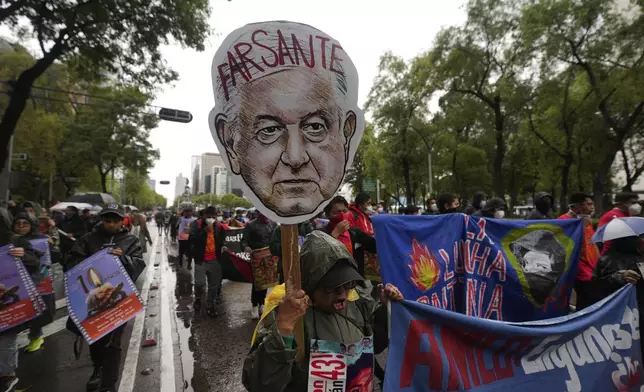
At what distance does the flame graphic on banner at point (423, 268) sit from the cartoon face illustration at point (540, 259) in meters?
0.96

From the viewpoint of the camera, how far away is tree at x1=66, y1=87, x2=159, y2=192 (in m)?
25.2

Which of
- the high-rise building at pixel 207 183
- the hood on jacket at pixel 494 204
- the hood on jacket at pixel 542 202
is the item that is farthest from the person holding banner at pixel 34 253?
the high-rise building at pixel 207 183

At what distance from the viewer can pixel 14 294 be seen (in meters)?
3.57

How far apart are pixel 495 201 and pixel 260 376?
184 inches

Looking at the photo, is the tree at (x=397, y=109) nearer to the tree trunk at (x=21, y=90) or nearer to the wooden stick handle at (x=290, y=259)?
the tree trunk at (x=21, y=90)

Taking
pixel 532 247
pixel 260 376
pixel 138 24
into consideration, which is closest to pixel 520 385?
pixel 260 376

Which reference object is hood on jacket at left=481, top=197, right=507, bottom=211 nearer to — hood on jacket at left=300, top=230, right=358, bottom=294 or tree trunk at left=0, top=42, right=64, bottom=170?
hood on jacket at left=300, top=230, right=358, bottom=294

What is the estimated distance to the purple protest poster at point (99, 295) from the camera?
10.6 ft

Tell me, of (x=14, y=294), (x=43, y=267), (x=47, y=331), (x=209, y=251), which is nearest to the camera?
(x=14, y=294)

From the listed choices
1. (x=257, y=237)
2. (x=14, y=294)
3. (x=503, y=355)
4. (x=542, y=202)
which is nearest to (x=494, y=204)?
(x=542, y=202)

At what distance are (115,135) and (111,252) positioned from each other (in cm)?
2870

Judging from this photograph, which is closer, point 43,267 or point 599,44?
point 43,267

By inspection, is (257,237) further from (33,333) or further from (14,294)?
(33,333)

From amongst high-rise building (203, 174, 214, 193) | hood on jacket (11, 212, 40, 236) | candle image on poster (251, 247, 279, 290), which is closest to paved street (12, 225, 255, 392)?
candle image on poster (251, 247, 279, 290)
